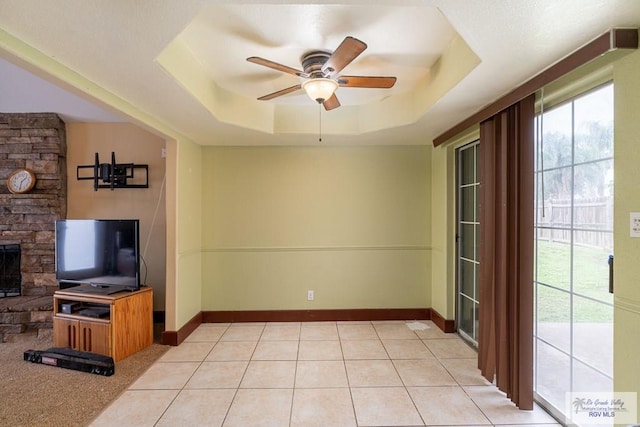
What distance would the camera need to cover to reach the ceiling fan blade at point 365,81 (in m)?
2.05

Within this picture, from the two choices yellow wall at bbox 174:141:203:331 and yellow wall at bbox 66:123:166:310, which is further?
yellow wall at bbox 66:123:166:310

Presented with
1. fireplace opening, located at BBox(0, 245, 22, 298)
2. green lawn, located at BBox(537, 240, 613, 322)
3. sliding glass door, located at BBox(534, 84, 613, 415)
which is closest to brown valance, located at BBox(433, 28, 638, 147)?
sliding glass door, located at BBox(534, 84, 613, 415)

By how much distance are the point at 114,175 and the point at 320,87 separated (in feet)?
9.73

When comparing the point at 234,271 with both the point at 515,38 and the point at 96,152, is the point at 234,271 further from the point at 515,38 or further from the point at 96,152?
the point at 515,38

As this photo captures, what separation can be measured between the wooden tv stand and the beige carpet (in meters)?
0.16

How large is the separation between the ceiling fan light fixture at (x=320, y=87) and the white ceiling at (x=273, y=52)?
0.81 feet

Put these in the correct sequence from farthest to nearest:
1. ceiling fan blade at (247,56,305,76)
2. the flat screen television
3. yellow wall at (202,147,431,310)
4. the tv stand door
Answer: yellow wall at (202,147,431,310)
the flat screen television
the tv stand door
ceiling fan blade at (247,56,305,76)

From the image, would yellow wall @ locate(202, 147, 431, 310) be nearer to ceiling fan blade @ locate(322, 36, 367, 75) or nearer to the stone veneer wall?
the stone veneer wall

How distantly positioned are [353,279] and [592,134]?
2.68 m

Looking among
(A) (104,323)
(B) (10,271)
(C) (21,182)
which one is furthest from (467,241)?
(B) (10,271)

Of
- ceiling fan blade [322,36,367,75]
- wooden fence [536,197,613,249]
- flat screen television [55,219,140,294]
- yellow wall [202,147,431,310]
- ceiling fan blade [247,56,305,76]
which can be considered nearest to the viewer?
ceiling fan blade [322,36,367,75]

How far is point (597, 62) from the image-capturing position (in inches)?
62.6

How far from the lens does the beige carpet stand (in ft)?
6.63

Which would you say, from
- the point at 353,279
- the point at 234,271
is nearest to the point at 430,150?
the point at 353,279
